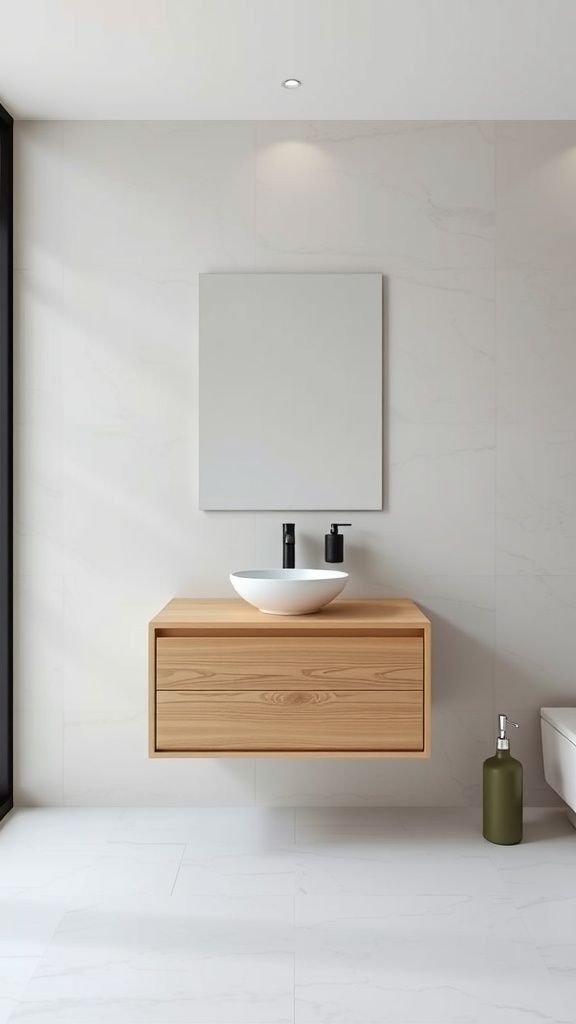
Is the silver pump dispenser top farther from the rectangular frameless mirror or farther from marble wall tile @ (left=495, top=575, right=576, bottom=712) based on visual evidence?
the rectangular frameless mirror

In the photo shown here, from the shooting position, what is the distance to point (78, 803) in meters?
3.04

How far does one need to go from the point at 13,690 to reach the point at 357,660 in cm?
126

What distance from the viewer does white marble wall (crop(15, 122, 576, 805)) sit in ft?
9.86

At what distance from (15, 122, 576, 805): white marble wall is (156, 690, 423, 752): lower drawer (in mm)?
461

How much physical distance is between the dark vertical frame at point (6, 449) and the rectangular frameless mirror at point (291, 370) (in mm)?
663

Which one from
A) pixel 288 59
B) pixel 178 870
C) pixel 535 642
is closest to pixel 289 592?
pixel 178 870

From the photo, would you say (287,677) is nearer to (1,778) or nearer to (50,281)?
(1,778)

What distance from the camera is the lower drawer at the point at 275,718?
2.60m

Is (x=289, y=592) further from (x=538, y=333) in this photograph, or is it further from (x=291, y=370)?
(x=538, y=333)

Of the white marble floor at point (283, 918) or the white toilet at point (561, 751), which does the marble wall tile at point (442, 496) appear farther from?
the white marble floor at point (283, 918)

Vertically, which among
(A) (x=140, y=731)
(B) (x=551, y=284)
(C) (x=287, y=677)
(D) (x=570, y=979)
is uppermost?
(B) (x=551, y=284)

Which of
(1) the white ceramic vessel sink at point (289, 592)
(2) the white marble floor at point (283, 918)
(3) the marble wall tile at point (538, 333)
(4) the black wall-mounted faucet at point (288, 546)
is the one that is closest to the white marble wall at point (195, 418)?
(3) the marble wall tile at point (538, 333)

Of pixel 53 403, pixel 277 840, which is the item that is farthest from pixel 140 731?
pixel 53 403

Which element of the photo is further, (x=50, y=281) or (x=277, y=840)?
(x=50, y=281)
